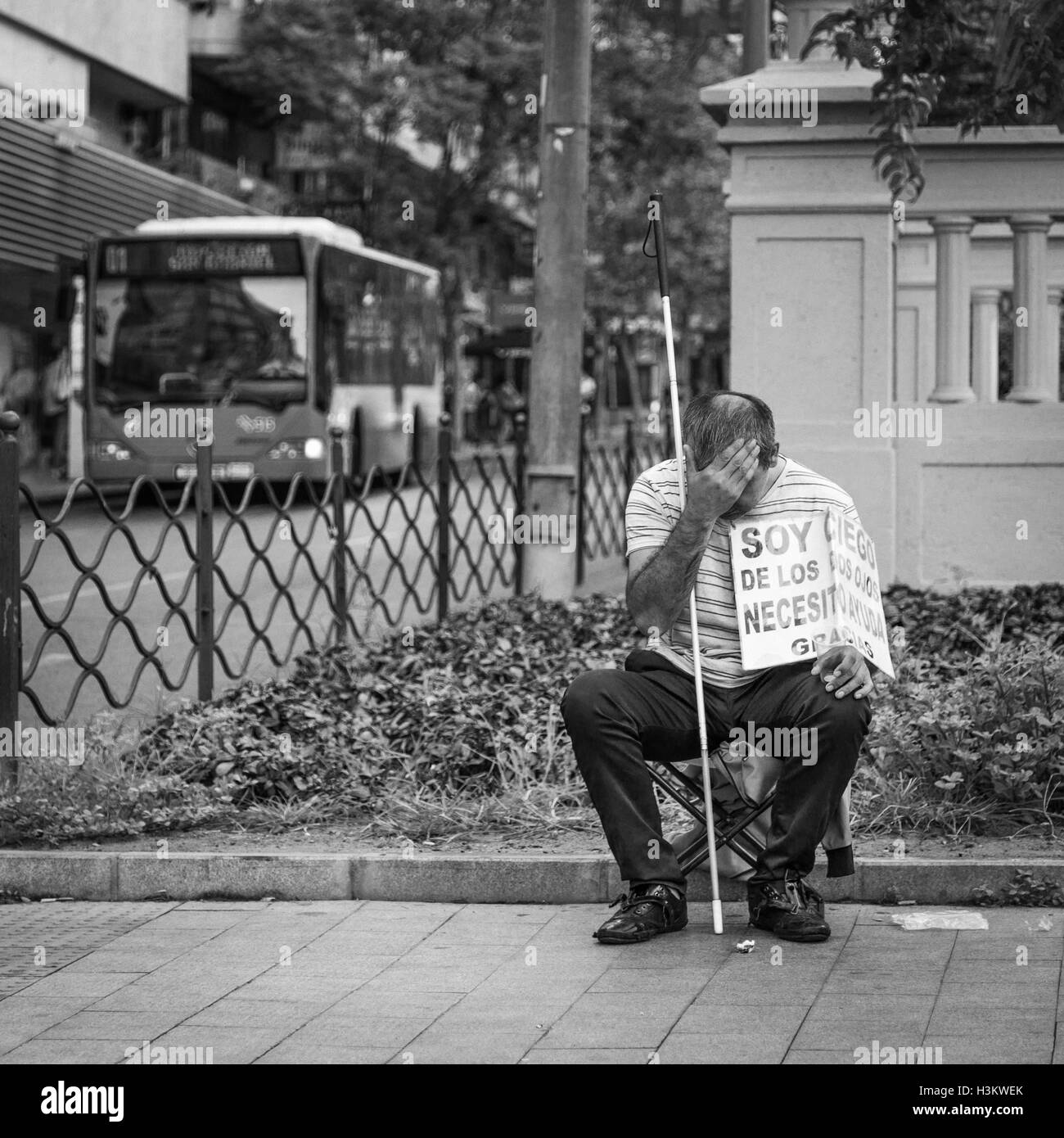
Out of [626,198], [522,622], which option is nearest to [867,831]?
[522,622]

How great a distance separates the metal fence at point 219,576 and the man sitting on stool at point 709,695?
97.0 inches

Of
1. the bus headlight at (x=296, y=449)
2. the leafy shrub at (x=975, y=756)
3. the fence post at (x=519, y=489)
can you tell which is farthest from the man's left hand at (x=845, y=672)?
the bus headlight at (x=296, y=449)

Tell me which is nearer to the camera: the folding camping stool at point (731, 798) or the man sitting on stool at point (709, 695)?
the man sitting on stool at point (709, 695)

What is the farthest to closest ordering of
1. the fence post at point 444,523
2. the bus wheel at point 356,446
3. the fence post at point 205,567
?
1. the bus wheel at point 356,446
2. the fence post at point 444,523
3. the fence post at point 205,567

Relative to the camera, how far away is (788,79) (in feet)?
33.1

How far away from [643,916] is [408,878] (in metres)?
0.94

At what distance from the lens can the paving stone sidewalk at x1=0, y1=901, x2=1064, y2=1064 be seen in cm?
437

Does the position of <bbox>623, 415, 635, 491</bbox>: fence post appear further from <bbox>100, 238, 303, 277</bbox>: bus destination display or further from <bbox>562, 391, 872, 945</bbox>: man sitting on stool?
<bbox>562, 391, 872, 945</bbox>: man sitting on stool

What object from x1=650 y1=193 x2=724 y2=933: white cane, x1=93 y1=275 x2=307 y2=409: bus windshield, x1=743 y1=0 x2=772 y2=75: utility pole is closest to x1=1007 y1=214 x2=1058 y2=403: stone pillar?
x1=650 y1=193 x2=724 y2=933: white cane

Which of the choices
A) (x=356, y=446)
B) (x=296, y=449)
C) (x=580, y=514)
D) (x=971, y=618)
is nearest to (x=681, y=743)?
(x=971, y=618)

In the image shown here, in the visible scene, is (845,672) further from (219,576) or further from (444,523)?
(444,523)

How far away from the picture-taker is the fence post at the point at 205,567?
27.3 feet

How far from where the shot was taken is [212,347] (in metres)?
22.0

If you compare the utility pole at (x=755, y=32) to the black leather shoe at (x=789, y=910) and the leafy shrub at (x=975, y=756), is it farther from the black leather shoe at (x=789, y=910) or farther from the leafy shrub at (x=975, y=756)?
the black leather shoe at (x=789, y=910)
